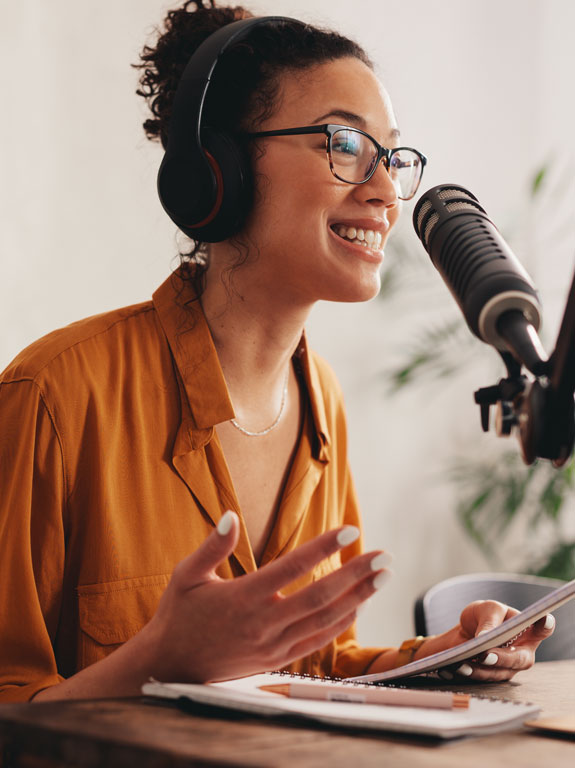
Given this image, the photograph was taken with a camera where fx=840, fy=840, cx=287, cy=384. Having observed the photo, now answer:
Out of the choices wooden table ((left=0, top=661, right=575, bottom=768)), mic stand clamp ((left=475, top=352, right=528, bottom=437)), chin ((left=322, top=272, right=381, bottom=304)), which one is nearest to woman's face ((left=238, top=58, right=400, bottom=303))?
chin ((left=322, top=272, right=381, bottom=304))

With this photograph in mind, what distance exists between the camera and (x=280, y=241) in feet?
4.04

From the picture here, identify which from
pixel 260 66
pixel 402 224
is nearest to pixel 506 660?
pixel 260 66

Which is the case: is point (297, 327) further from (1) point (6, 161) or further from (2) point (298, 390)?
(1) point (6, 161)

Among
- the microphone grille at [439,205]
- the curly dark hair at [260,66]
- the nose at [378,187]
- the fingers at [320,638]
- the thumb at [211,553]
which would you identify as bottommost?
the fingers at [320,638]

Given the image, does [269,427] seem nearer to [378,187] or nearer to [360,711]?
[378,187]

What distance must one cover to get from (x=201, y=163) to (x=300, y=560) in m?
0.67

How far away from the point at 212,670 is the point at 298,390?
2.63 ft

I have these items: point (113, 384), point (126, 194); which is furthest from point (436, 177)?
point (113, 384)

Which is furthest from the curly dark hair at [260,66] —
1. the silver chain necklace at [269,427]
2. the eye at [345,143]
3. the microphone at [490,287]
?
the microphone at [490,287]

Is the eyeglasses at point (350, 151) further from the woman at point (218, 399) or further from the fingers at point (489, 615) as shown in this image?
the fingers at point (489, 615)

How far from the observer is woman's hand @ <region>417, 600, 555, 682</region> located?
98cm

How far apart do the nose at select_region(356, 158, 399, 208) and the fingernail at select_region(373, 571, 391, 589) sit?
0.72m

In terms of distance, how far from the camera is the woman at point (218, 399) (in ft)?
3.46

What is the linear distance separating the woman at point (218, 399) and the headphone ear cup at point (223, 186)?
45 millimetres
